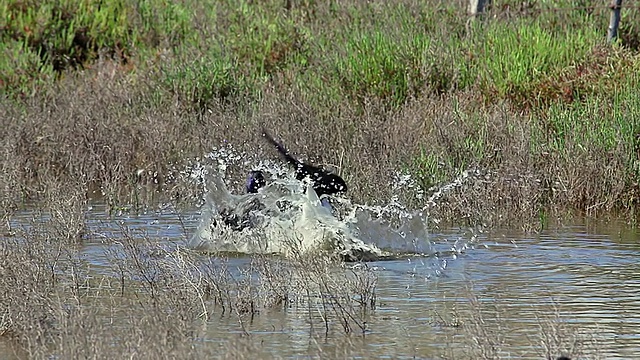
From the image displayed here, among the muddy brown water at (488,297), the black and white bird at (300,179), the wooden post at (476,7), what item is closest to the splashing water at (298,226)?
the black and white bird at (300,179)

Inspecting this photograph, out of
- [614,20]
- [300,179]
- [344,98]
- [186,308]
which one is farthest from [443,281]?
[614,20]

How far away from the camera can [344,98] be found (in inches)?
488

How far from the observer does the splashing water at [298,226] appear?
26.4 ft

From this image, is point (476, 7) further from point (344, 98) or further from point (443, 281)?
point (443, 281)

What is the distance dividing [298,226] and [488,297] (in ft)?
6.14

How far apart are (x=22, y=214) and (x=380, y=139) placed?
10.4 feet

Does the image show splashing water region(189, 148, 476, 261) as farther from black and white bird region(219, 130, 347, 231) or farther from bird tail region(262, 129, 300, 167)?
bird tail region(262, 129, 300, 167)

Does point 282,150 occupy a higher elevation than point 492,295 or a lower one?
higher

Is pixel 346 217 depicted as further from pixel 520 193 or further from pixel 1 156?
pixel 1 156

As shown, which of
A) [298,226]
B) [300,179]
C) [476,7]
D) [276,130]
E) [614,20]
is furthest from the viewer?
[476,7]

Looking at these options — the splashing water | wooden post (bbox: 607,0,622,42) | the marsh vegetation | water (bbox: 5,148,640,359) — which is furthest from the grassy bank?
the splashing water

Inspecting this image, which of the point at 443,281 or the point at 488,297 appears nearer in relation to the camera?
the point at 488,297

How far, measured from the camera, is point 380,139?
1082 cm

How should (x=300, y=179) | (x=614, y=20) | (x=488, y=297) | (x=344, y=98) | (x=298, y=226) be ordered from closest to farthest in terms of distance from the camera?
1. (x=488, y=297)
2. (x=298, y=226)
3. (x=300, y=179)
4. (x=344, y=98)
5. (x=614, y=20)
